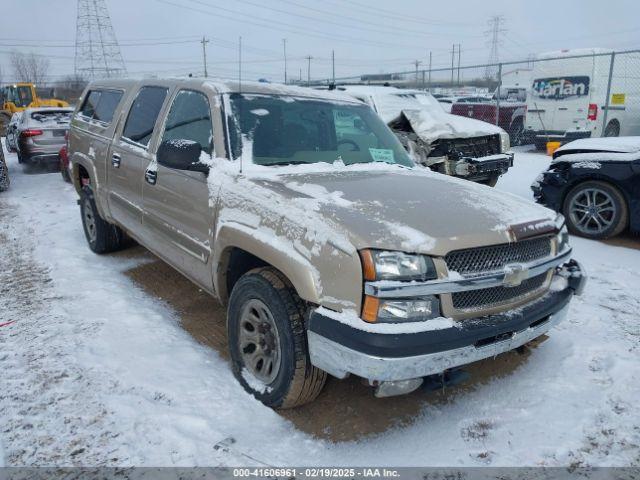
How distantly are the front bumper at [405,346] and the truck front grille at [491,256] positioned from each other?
10.2 inches

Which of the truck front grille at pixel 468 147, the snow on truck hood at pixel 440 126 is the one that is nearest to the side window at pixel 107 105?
the snow on truck hood at pixel 440 126

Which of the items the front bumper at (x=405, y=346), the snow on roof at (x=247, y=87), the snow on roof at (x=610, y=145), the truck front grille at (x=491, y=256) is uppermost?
the snow on roof at (x=247, y=87)

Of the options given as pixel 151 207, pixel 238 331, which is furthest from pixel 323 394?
pixel 151 207

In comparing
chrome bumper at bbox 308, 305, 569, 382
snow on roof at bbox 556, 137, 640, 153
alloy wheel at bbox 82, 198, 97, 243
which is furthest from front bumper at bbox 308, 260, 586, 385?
snow on roof at bbox 556, 137, 640, 153

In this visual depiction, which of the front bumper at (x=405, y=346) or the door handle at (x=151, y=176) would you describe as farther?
the door handle at (x=151, y=176)

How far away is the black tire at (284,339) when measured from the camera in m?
2.63

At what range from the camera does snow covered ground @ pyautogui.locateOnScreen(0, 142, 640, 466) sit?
8.46 feet

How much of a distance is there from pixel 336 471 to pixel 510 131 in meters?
16.2

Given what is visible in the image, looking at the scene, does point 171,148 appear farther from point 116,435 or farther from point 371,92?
point 371,92

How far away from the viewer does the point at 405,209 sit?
8.96 ft

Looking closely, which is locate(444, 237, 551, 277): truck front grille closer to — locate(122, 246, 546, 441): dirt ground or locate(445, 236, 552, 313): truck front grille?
locate(445, 236, 552, 313): truck front grille

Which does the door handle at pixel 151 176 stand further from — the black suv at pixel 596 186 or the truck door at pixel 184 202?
the black suv at pixel 596 186

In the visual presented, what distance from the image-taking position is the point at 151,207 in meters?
4.04

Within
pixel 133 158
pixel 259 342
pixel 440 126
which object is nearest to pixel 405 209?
pixel 259 342
